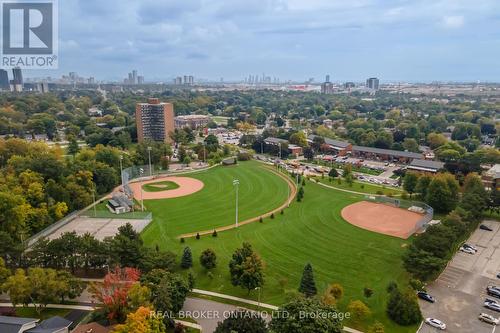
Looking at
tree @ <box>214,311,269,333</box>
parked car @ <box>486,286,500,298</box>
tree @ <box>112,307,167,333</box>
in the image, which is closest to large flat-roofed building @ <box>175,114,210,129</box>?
parked car @ <box>486,286,500,298</box>

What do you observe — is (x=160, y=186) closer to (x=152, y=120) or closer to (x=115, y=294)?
(x=115, y=294)

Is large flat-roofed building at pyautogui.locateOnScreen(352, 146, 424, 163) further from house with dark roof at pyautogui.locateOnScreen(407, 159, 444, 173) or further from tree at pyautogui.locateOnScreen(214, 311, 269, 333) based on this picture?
tree at pyautogui.locateOnScreen(214, 311, 269, 333)

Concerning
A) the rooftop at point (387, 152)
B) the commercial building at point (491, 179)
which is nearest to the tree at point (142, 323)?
the commercial building at point (491, 179)

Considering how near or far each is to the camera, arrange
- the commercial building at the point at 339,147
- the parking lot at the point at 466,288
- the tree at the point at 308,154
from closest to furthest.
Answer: the parking lot at the point at 466,288 < the tree at the point at 308,154 < the commercial building at the point at 339,147

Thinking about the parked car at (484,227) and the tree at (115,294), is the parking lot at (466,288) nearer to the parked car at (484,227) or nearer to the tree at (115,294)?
the parked car at (484,227)

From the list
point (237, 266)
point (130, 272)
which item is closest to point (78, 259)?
point (130, 272)

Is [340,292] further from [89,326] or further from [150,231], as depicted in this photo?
[150,231]
